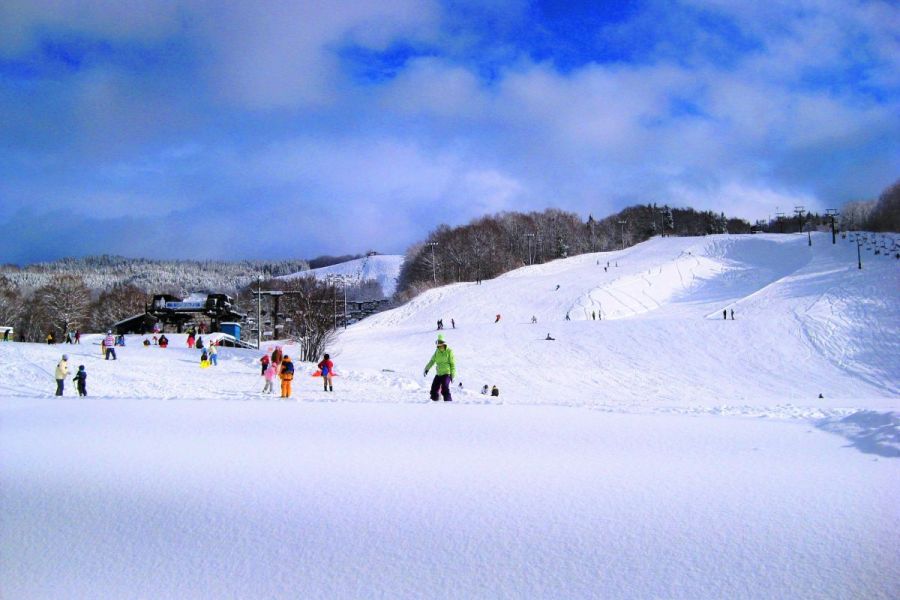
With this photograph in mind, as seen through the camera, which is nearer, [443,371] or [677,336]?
[443,371]

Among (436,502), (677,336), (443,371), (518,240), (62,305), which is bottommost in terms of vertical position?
(436,502)

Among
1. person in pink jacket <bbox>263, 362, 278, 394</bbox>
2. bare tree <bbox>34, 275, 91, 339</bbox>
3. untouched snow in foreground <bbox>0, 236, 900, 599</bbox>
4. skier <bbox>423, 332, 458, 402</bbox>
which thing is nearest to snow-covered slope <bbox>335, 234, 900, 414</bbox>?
skier <bbox>423, 332, 458, 402</bbox>

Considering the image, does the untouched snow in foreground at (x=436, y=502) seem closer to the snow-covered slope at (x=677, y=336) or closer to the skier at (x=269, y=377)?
the skier at (x=269, y=377)

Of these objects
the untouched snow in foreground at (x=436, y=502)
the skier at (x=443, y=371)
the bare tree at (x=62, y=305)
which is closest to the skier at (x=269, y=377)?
the untouched snow in foreground at (x=436, y=502)

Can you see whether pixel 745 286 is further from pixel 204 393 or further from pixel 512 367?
pixel 204 393

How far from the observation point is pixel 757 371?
3731 cm

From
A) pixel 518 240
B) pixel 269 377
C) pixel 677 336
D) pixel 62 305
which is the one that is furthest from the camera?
pixel 518 240

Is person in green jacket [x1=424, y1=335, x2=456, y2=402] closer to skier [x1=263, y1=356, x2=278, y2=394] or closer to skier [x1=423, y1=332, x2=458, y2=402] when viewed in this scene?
skier [x1=423, y1=332, x2=458, y2=402]

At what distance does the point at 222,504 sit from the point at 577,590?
3.77 meters

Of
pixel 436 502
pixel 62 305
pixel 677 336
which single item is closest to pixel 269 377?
pixel 436 502

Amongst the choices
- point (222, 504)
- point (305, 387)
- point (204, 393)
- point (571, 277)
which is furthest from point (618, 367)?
point (571, 277)

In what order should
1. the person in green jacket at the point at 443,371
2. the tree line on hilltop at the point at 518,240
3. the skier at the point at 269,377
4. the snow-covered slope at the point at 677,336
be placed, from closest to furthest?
the person in green jacket at the point at 443,371
the skier at the point at 269,377
the snow-covered slope at the point at 677,336
the tree line on hilltop at the point at 518,240

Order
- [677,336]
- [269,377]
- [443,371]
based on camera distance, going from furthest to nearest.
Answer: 1. [677,336]
2. [269,377]
3. [443,371]

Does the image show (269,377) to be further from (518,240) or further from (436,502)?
(518,240)
